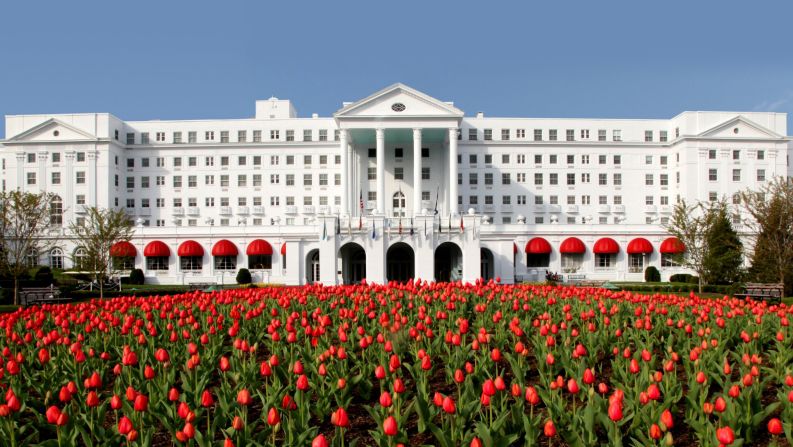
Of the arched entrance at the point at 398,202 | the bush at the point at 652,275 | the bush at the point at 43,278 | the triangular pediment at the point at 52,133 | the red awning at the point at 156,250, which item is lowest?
the bush at the point at 652,275

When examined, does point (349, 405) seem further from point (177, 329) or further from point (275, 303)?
point (275, 303)

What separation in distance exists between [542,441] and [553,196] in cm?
6516

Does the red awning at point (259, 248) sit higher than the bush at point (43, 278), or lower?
higher

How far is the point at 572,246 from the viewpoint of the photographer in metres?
54.5

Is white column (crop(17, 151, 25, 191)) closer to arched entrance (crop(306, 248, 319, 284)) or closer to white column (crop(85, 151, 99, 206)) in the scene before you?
white column (crop(85, 151, 99, 206))

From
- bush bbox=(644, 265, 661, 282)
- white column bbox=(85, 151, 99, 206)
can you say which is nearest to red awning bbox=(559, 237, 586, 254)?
bush bbox=(644, 265, 661, 282)

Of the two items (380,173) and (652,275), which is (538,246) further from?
(380,173)

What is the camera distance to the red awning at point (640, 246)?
5406cm

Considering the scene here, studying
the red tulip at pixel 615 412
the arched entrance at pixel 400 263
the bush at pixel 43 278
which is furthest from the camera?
the arched entrance at pixel 400 263

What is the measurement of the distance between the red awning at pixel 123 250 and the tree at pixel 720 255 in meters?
43.1

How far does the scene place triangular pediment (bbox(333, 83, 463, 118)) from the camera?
5884cm

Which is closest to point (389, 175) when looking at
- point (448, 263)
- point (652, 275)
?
point (448, 263)

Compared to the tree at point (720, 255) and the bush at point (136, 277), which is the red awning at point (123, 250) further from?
the tree at point (720, 255)

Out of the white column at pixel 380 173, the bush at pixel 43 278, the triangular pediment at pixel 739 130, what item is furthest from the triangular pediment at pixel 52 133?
the triangular pediment at pixel 739 130
